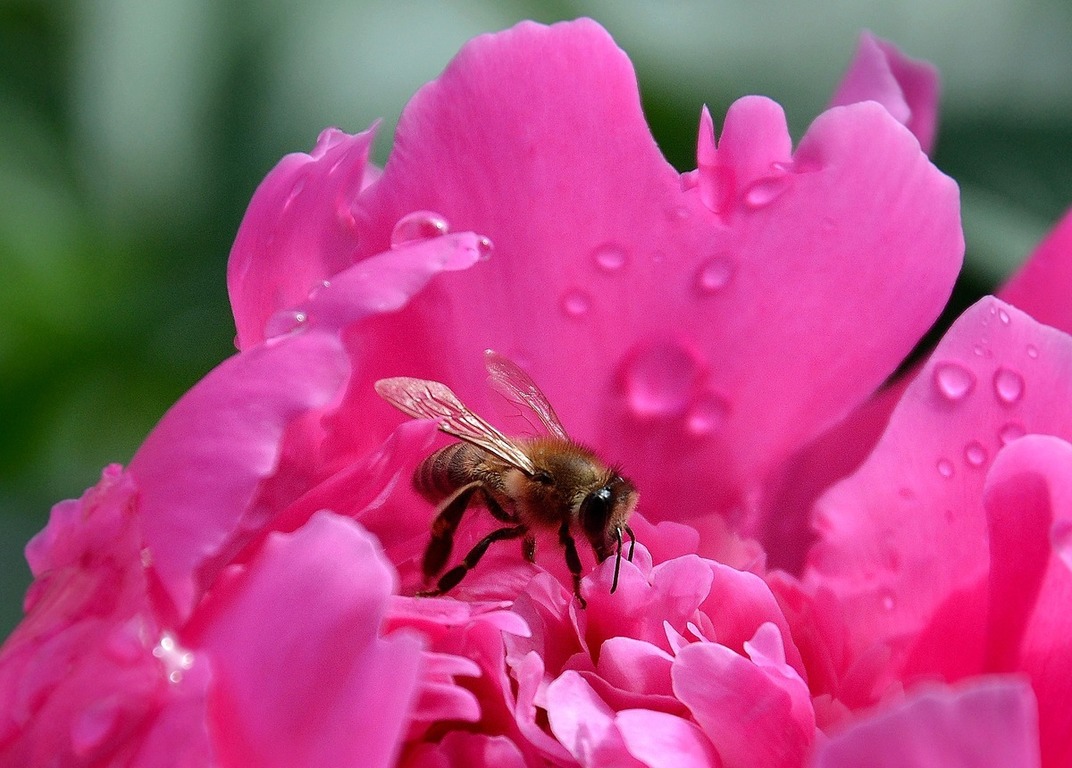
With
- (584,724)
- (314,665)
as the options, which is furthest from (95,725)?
(584,724)

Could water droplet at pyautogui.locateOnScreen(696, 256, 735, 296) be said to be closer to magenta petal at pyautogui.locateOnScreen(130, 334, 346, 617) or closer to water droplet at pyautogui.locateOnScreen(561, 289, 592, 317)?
water droplet at pyautogui.locateOnScreen(561, 289, 592, 317)

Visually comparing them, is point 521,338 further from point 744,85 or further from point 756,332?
point 744,85

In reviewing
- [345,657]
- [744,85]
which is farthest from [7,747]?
[744,85]

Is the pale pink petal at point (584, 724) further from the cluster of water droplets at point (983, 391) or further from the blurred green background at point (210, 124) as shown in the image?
the blurred green background at point (210, 124)

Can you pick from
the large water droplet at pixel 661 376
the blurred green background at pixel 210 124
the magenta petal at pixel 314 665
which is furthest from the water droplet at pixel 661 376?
the blurred green background at pixel 210 124

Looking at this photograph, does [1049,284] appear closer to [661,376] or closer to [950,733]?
[661,376]

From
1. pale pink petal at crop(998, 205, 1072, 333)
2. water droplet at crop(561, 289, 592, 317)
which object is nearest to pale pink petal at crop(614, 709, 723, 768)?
water droplet at crop(561, 289, 592, 317)
